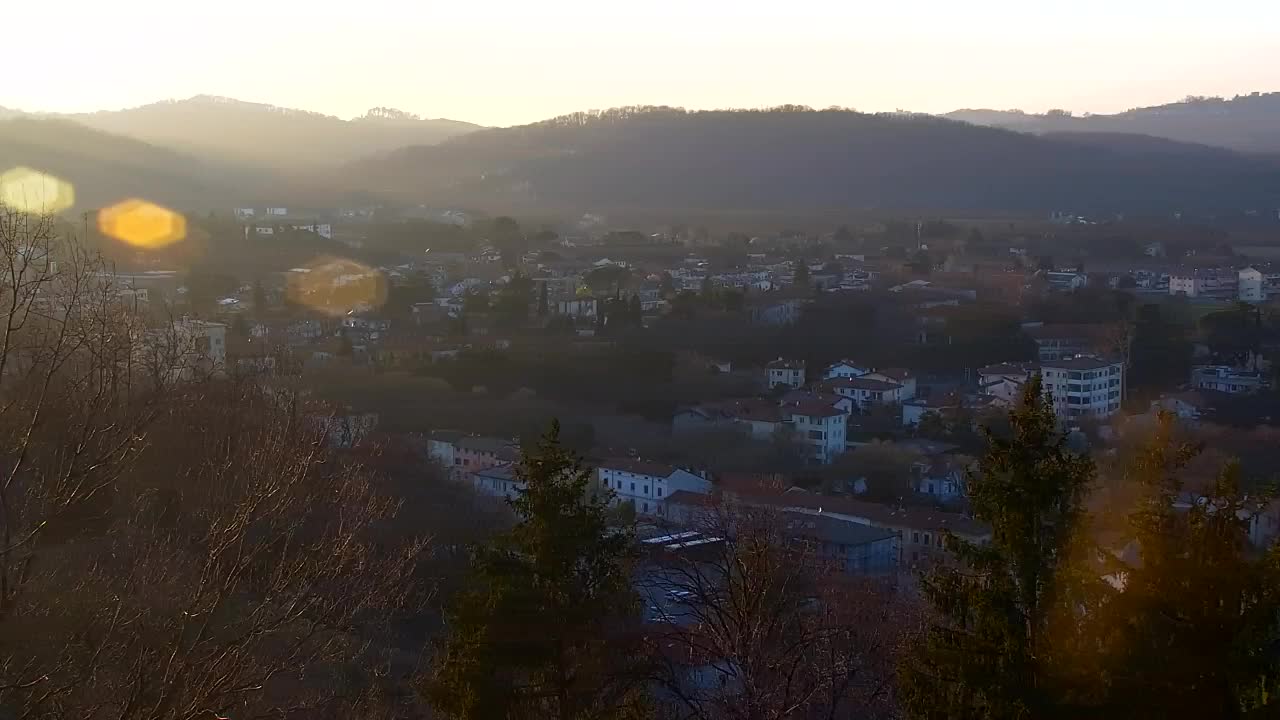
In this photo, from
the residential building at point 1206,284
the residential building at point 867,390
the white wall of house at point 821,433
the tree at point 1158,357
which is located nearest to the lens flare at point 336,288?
the residential building at point 867,390

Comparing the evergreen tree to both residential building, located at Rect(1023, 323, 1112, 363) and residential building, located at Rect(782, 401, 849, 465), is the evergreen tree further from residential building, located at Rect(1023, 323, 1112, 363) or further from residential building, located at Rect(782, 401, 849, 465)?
residential building, located at Rect(1023, 323, 1112, 363)

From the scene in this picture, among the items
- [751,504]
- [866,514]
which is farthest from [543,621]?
[866,514]

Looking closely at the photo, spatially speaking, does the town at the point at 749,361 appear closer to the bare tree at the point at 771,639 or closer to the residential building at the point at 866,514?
the residential building at the point at 866,514

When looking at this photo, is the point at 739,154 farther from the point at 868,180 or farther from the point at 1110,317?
the point at 1110,317

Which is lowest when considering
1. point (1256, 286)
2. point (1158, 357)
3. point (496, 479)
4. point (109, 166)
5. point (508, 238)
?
point (496, 479)

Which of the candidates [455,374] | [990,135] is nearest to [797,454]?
[455,374]

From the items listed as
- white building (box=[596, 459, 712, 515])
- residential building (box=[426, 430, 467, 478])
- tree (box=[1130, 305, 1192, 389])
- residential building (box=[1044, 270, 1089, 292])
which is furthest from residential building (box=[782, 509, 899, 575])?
residential building (box=[1044, 270, 1089, 292])

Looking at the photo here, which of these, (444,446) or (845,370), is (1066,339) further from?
(444,446)
